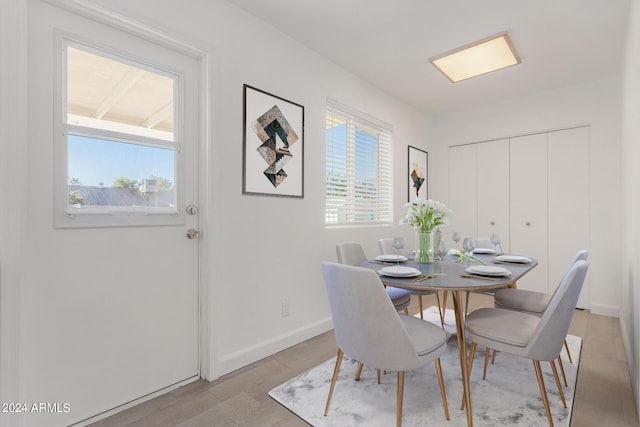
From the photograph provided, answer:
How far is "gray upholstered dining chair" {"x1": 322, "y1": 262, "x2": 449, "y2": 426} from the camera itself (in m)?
1.38

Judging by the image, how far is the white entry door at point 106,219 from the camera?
150cm

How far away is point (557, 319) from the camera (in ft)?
4.84

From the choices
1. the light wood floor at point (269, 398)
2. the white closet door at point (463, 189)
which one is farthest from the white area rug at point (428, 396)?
the white closet door at point (463, 189)

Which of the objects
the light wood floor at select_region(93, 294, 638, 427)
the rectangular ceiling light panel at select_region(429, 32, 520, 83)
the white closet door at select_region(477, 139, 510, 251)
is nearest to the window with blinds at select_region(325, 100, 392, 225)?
the rectangular ceiling light panel at select_region(429, 32, 520, 83)

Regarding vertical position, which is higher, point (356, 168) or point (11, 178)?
point (356, 168)

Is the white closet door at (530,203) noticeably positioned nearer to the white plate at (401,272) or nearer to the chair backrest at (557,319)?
the chair backrest at (557,319)

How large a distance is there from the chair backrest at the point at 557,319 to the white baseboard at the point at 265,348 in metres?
1.67

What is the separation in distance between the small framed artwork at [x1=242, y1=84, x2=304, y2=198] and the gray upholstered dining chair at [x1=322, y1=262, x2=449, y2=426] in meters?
1.07

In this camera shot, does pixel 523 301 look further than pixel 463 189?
No

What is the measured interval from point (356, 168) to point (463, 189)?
1969 millimetres

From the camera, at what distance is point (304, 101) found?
271 cm

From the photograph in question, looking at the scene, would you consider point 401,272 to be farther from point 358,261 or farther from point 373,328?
point 358,261

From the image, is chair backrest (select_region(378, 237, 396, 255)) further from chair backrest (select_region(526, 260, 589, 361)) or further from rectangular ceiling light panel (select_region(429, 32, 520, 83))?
rectangular ceiling light panel (select_region(429, 32, 520, 83))

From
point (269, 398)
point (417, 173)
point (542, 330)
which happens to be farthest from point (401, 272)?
point (417, 173)
